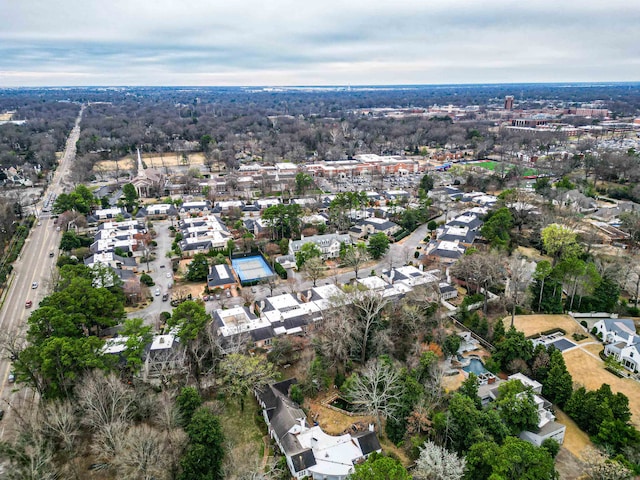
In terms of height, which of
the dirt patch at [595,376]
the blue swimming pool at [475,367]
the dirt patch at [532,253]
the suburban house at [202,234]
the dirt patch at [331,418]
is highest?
the suburban house at [202,234]

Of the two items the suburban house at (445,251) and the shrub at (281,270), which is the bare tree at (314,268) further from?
the suburban house at (445,251)

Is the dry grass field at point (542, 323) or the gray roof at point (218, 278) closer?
the dry grass field at point (542, 323)

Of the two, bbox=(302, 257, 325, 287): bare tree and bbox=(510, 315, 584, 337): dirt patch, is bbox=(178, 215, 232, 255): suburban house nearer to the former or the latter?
bbox=(302, 257, 325, 287): bare tree

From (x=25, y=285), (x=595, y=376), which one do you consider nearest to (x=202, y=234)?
(x=25, y=285)

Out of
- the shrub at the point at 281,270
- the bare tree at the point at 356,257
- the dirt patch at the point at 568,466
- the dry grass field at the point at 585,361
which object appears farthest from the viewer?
the shrub at the point at 281,270

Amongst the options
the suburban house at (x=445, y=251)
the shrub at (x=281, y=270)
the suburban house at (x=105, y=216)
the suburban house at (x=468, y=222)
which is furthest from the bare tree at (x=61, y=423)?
the suburban house at (x=468, y=222)

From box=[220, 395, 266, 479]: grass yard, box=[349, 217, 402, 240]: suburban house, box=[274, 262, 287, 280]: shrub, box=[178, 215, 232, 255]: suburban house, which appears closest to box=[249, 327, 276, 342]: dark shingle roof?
box=[220, 395, 266, 479]: grass yard
